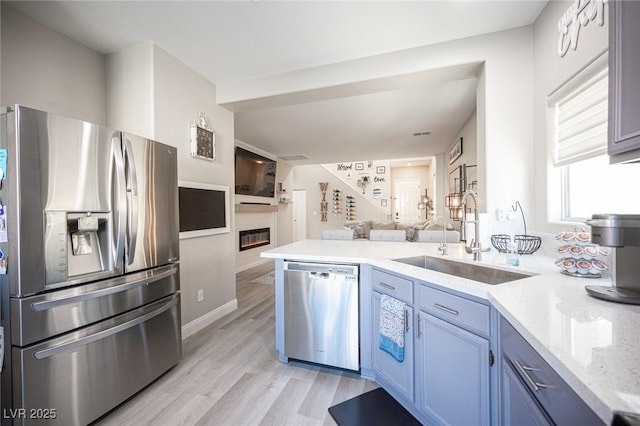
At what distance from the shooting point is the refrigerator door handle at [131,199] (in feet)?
5.55

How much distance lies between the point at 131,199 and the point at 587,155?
9.29 ft

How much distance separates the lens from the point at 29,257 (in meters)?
1.26

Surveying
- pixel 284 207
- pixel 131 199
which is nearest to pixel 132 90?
pixel 131 199

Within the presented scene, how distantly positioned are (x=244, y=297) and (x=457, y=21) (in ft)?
12.9

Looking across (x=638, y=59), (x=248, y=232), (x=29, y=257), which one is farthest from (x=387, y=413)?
(x=248, y=232)

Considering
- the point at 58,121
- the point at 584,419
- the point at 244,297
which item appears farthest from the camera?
the point at 244,297

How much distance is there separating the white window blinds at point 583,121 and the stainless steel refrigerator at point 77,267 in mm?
2784

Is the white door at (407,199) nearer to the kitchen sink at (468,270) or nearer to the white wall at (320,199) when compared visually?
the white wall at (320,199)

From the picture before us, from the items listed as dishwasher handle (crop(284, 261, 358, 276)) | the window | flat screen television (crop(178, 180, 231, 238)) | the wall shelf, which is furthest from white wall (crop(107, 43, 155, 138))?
the window

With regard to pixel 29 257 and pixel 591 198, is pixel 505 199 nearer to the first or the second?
pixel 591 198

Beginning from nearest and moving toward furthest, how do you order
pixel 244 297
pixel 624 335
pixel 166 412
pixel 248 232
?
pixel 624 335 → pixel 166 412 → pixel 244 297 → pixel 248 232

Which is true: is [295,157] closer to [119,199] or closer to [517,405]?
[119,199]

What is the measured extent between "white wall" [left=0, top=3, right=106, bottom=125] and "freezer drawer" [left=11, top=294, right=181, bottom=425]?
181cm

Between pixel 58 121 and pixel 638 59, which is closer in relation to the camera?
pixel 638 59
